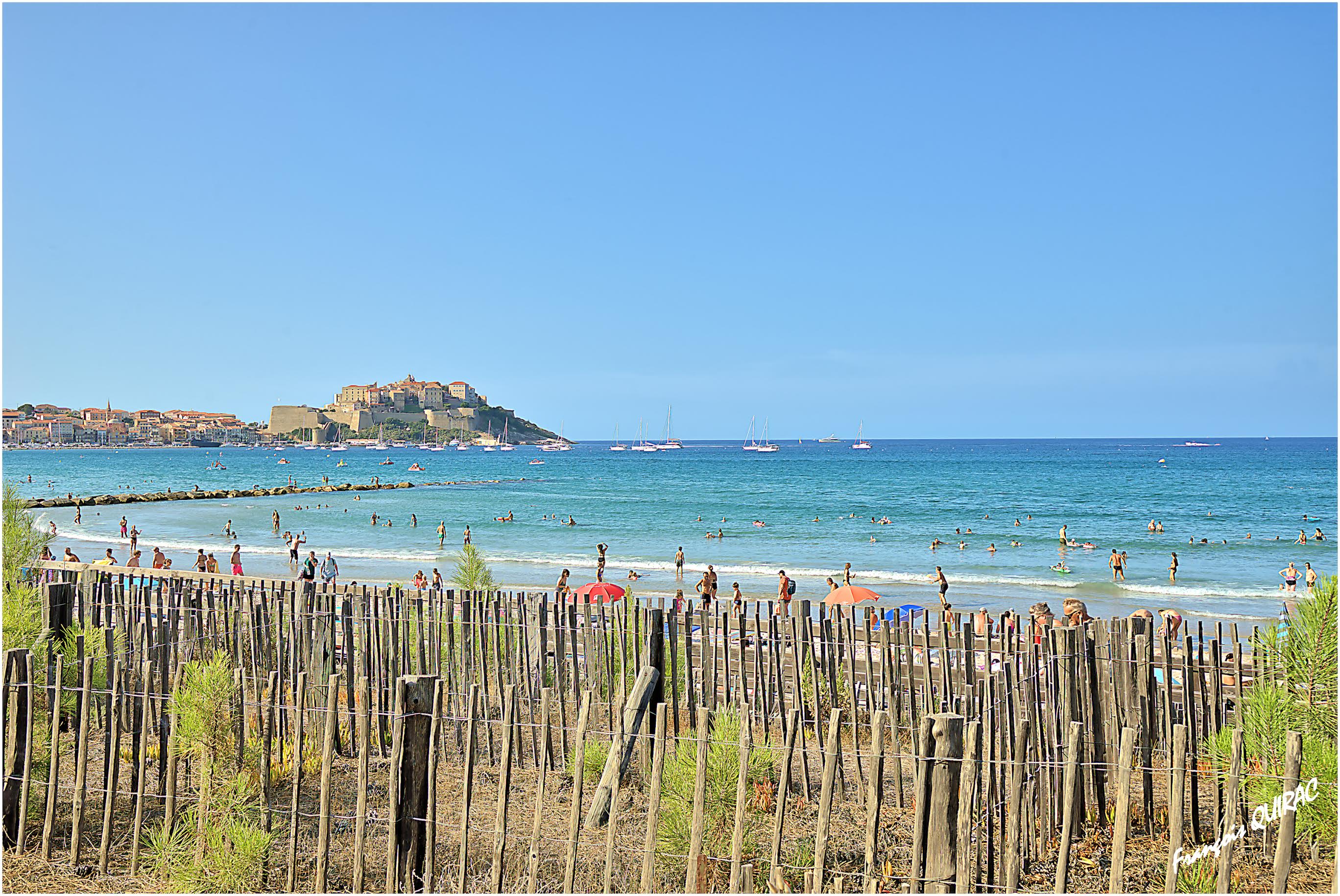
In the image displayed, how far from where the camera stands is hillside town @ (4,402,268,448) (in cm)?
14762

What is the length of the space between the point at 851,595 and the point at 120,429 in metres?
172

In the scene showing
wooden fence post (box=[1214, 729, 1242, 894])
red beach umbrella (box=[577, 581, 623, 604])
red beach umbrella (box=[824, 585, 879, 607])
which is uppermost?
wooden fence post (box=[1214, 729, 1242, 894])

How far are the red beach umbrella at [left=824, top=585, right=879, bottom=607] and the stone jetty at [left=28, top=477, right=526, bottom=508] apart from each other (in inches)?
1724

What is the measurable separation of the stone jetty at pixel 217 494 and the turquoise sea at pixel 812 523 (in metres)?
1.66

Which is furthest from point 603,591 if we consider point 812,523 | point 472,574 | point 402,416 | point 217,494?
point 402,416

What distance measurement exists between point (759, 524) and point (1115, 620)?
36.2 m

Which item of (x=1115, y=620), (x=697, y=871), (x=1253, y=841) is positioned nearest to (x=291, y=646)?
(x=697, y=871)

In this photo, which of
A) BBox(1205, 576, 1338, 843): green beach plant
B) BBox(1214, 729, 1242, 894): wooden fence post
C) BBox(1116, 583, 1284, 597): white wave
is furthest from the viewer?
BBox(1116, 583, 1284, 597): white wave

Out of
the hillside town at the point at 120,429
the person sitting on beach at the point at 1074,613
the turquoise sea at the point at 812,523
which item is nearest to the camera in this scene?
the person sitting on beach at the point at 1074,613

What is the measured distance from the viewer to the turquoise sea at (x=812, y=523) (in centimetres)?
2609

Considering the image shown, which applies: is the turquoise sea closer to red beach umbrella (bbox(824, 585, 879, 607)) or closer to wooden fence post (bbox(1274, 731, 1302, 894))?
red beach umbrella (bbox(824, 585, 879, 607))

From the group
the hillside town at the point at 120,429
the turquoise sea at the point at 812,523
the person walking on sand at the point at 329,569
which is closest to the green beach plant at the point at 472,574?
the person walking on sand at the point at 329,569

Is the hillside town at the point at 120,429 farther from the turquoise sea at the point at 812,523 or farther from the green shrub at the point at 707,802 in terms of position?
the green shrub at the point at 707,802

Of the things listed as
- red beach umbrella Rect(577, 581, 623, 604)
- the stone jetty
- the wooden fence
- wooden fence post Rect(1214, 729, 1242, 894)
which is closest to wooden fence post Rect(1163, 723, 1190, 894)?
the wooden fence
